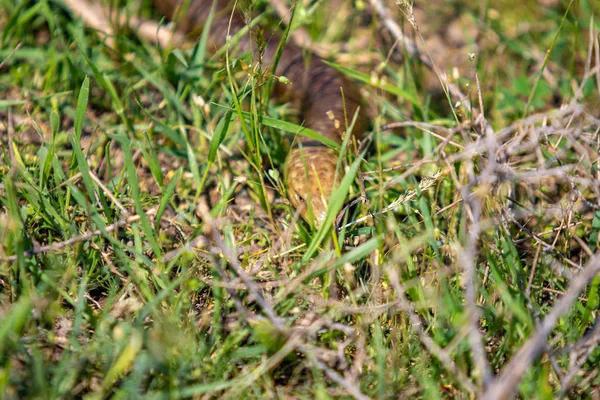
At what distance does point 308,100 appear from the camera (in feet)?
12.0

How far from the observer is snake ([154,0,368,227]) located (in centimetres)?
274

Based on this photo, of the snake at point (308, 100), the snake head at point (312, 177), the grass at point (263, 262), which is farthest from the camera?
the snake at point (308, 100)

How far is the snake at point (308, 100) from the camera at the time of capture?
2744 millimetres

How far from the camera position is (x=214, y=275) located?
218 cm

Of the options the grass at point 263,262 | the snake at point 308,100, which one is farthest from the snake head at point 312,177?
the grass at point 263,262

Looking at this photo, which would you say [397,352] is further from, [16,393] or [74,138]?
[74,138]

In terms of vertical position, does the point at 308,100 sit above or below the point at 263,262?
above

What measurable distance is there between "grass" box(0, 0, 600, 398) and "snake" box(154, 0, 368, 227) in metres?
0.14

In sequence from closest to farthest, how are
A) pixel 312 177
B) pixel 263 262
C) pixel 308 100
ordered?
pixel 263 262
pixel 312 177
pixel 308 100

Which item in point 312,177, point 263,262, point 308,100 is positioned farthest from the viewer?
point 308,100

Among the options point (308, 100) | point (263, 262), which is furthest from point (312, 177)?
point (308, 100)

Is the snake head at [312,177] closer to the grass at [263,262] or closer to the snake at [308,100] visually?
the snake at [308,100]

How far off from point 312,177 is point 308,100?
98cm

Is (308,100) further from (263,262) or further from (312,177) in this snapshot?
(263,262)
